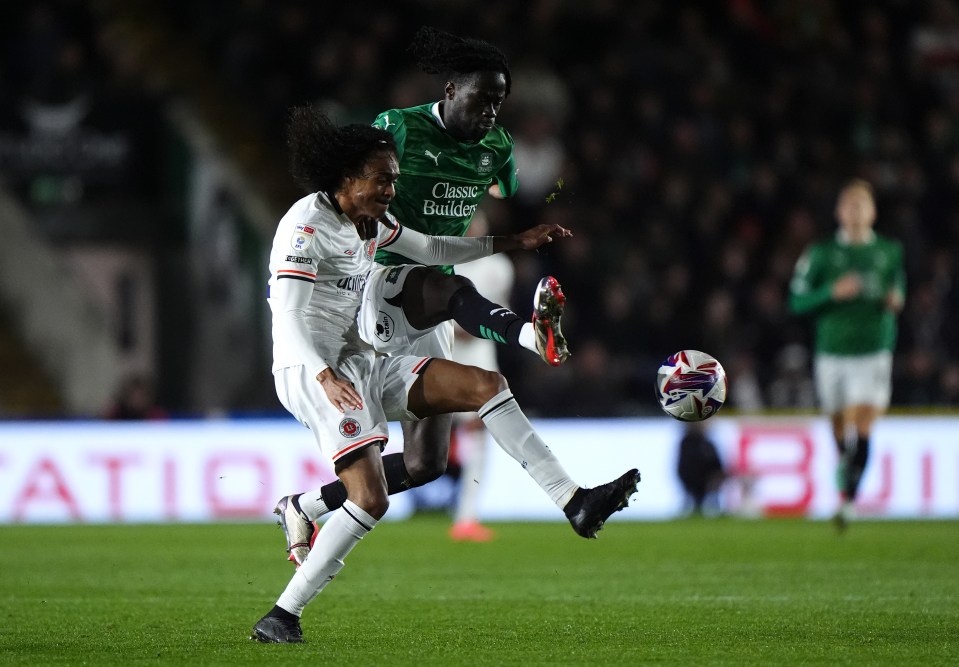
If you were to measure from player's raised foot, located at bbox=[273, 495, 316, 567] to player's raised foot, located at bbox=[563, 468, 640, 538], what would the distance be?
1433mm

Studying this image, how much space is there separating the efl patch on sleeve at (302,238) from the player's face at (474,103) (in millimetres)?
1162

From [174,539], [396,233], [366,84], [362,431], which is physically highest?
[366,84]

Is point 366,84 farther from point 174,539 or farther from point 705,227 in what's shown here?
point 174,539

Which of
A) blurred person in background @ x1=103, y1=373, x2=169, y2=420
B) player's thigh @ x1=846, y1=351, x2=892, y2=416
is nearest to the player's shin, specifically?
player's thigh @ x1=846, y1=351, x2=892, y2=416

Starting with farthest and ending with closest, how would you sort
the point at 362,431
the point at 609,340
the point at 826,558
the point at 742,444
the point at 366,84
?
the point at 366,84 → the point at 609,340 → the point at 742,444 → the point at 826,558 → the point at 362,431

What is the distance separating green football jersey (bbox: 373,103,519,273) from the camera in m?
6.72

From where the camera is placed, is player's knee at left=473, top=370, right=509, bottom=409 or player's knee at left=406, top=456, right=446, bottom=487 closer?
player's knee at left=473, top=370, right=509, bottom=409

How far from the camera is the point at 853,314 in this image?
38.8 feet

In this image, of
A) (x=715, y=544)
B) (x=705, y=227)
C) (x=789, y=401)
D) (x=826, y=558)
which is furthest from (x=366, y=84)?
(x=826, y=558)

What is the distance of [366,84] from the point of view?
650 inches

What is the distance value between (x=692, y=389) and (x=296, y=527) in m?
1.87

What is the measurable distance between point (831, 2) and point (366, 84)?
581 cm

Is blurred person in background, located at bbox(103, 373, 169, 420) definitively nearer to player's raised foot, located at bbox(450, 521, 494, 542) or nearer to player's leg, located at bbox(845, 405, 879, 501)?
player's raised foot, located at bbox(450, 521, 494, 542)

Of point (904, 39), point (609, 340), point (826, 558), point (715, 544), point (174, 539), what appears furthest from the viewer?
point (904, 39)
